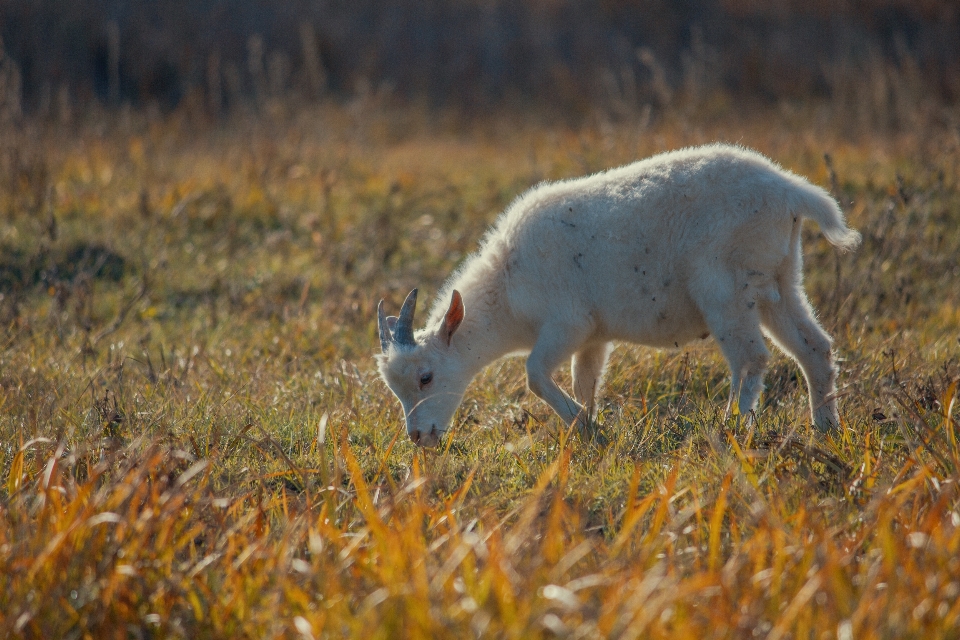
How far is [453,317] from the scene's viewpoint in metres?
4.62

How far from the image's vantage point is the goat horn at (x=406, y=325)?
14.9ft

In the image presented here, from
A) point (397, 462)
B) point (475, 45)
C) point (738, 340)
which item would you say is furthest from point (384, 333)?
point (475, 45)

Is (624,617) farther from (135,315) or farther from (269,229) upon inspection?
(269,229)

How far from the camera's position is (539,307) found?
15.4 feet

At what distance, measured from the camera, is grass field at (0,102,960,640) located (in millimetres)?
2713

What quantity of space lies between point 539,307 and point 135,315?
12.1ft

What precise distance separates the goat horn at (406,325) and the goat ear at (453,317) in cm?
16

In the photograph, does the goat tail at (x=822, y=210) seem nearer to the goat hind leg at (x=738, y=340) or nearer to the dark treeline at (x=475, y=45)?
the goat hind leg at (x=738, y=340)

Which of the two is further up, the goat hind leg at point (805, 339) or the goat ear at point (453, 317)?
the goat ear at point (453, 317)

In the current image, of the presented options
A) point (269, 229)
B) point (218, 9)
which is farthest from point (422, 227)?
point (218, 9)

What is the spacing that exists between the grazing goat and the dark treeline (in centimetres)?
1053

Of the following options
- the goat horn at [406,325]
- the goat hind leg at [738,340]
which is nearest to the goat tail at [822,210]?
the goat hind leg at [738,340]

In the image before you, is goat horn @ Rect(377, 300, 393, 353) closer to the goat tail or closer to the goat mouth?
the goat mouth

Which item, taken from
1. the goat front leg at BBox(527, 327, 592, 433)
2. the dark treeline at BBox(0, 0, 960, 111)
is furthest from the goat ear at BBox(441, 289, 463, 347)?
the dark treeline at BBox(0, 0, 960, 111)
